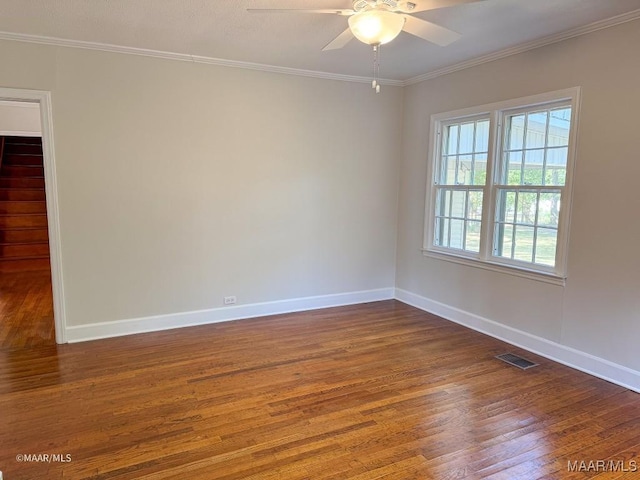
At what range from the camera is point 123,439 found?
237 cm

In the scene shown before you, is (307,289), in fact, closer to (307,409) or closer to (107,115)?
(307,409)

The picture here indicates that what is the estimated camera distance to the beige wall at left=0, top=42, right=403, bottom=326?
12.1 feet

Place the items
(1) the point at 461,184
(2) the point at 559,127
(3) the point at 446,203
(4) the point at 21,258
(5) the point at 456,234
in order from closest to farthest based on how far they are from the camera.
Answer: (2) the point at 559,127 → (1) the point at 461,184 → (5) the point at 456,234 → (3) the point at 446,203 → (4) the point at 21,258

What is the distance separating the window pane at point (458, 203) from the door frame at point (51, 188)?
3804 mm

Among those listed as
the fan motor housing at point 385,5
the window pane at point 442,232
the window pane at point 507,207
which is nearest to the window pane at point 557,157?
the window pane at point 507,207

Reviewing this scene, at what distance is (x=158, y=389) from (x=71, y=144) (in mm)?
2228

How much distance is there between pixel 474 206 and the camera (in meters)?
4.32

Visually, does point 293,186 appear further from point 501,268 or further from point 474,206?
point 501,268

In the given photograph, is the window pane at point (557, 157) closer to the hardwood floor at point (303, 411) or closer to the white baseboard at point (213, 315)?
the hardwood floor at point (303, 411)

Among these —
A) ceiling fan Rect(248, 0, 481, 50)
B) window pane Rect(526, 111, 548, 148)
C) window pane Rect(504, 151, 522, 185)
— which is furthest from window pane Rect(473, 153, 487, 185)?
ceiling fan Rect(248, 0, 481, 50)

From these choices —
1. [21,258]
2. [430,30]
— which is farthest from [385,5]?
[21,258]

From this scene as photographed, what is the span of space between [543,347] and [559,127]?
183 centimetres

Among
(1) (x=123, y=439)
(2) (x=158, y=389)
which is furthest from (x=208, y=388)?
(1) (x=123, y=439)

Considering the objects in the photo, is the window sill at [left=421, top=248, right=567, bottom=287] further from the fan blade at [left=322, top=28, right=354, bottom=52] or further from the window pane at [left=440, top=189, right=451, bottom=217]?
the fan blade at [left=322, top=28, right=354, bottom=52]
